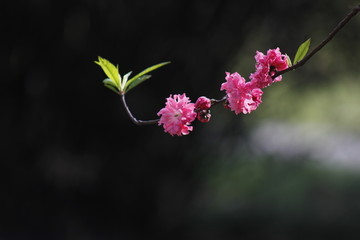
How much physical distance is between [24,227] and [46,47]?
1521mm

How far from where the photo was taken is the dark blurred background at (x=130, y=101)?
4238 mm

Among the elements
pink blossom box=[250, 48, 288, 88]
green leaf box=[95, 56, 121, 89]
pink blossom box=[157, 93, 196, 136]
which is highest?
green leaf box=[95, 56, 121, 89]

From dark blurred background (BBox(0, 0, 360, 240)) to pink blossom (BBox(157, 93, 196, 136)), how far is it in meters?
2.91

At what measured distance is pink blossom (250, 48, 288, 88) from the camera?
138cm

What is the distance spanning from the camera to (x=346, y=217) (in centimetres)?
670

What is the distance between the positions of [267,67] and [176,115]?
0.80 ft

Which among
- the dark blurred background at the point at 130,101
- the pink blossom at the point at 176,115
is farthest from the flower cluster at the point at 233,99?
the dark blurred background at the point at 130,101

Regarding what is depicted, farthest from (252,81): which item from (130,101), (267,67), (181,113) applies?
(130,101)

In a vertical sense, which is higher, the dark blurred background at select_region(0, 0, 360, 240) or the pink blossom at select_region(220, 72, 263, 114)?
the dark blurred background at select_region(0, 0, 360, 240)

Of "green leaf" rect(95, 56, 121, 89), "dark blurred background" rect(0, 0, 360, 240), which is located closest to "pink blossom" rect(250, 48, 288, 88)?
"green leaf" rect(95, 56, 121, 89)

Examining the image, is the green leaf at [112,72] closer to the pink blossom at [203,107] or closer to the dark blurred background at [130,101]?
the pink blossom at [203,107]

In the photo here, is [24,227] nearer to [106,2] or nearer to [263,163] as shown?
[106,2]

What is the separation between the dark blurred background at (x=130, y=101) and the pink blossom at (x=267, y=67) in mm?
2916

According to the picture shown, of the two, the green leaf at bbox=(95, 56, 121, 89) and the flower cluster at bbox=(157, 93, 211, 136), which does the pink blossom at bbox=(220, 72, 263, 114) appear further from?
the green leaf at bbox=(95, 56, 121, 89)
